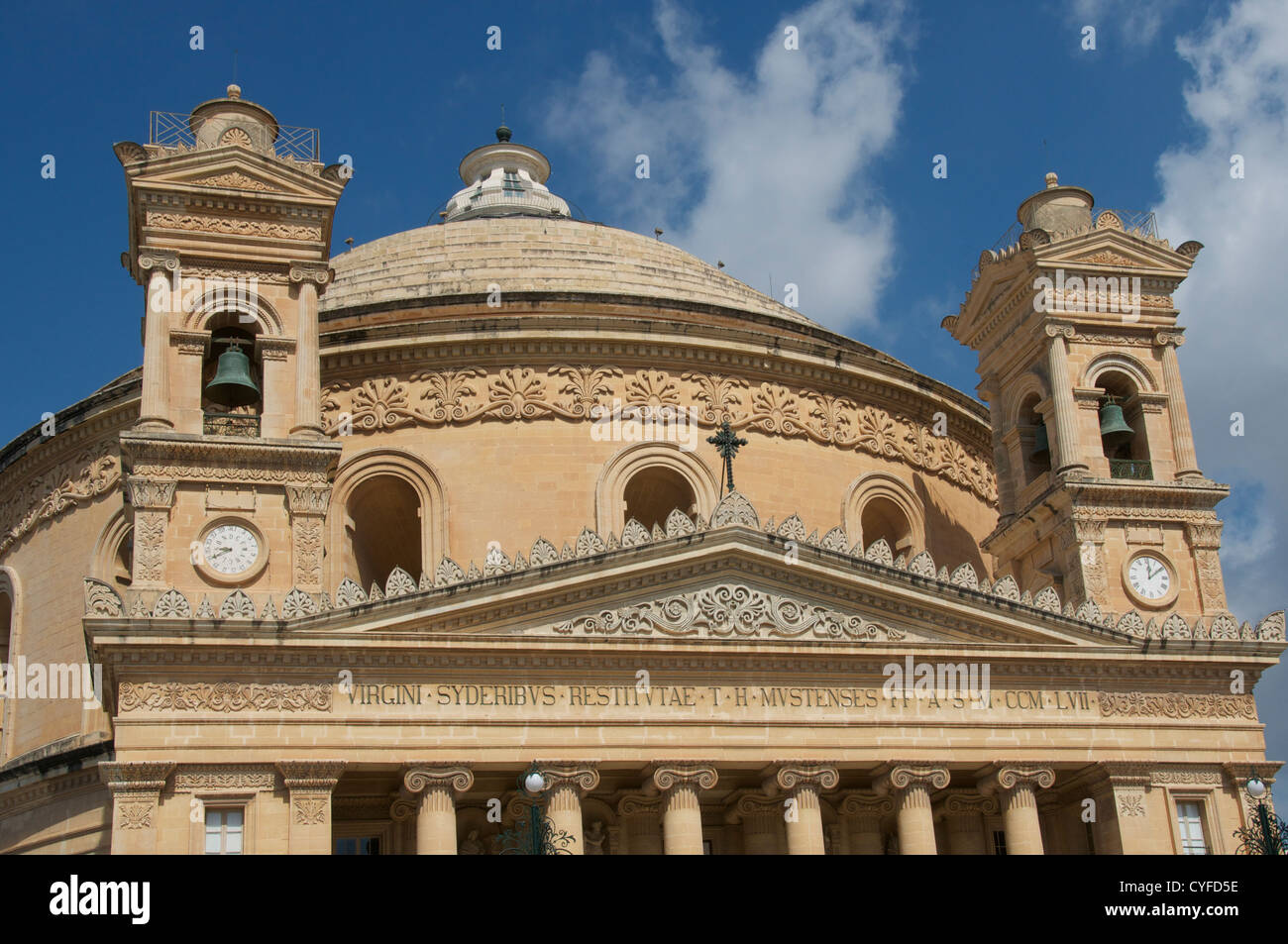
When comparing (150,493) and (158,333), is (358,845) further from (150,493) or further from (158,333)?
(158,333)

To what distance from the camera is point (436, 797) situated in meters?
25.2

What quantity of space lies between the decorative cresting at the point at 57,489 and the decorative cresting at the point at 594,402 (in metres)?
4.52

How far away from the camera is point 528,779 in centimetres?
1983

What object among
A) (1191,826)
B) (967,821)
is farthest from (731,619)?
(1191,826)

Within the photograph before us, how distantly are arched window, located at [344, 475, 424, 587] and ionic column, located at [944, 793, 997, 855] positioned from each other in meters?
10.8

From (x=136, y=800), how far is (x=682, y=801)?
25.4 ft

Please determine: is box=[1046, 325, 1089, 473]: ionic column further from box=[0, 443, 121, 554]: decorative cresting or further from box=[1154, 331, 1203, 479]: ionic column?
box=[0, 443, 121, 554]: decorative cresting

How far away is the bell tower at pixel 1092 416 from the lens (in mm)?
30484

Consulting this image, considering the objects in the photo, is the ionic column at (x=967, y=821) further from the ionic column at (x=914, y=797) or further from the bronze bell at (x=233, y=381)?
the bronze bell at (x=233, y=381)

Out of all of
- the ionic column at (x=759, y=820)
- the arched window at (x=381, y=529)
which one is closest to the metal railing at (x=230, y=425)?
the arched window at (x=381, y=529)

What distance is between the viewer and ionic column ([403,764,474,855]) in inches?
984

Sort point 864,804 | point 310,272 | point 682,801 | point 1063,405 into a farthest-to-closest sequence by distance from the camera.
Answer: point 1063,405 < point 310,272 < point 864,804 < point 682,801

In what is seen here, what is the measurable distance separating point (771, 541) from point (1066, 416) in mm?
7392
